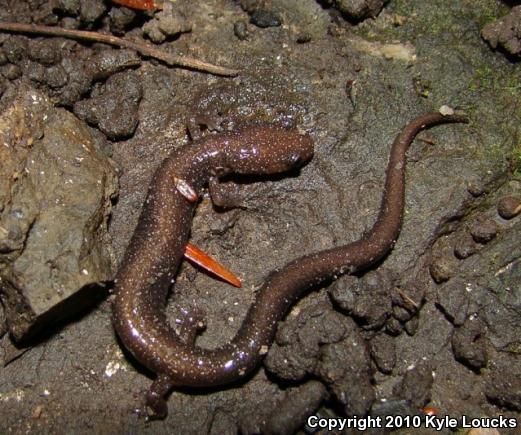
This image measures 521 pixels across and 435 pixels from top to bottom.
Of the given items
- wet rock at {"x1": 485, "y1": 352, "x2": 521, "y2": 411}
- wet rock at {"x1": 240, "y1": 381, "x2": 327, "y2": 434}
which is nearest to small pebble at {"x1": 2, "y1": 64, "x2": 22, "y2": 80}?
wet rock at {"x1": 240, "y1": 381, "x2": 327, "y2": 434}

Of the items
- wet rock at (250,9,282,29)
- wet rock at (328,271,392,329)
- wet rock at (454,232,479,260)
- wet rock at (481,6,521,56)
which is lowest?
wet rock at (328,271,392,329)

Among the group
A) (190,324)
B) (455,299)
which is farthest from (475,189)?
(190,324)

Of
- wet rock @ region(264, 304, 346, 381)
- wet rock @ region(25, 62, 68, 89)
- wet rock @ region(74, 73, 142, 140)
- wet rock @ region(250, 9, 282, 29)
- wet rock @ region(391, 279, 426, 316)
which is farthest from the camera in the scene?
wet rock @ region(250, 9, 282, 29)

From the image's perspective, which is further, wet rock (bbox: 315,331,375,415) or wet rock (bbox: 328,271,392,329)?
wet rock (bbox: 328,271,392,329)

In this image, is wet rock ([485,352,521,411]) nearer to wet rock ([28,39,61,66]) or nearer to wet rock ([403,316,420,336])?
wet rock ([403,316,420,336])

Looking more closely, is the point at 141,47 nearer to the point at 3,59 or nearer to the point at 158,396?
the point at 3,59

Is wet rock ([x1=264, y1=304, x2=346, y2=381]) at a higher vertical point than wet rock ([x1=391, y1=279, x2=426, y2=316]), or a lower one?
lower

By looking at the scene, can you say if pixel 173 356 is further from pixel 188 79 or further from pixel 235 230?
pixel 188 79
